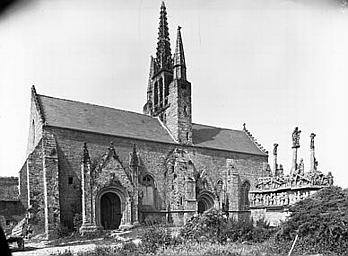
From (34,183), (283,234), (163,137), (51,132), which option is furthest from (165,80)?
(283,234)

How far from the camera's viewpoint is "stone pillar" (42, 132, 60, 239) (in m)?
20.0

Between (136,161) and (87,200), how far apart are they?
4.70m

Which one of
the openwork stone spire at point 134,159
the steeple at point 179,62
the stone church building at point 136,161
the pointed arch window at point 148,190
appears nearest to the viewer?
the stone church building at point 136,161

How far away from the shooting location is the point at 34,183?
67.2 ft

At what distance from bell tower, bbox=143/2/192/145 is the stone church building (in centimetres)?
9

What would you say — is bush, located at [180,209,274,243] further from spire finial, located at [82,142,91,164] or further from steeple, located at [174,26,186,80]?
steeple, located at [174,26,186,80]

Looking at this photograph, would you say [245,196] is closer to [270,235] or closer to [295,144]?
[295,144]

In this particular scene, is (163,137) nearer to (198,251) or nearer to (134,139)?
(134,139)

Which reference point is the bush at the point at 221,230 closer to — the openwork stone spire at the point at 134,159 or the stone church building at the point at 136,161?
the stone church building at the point at 136,161

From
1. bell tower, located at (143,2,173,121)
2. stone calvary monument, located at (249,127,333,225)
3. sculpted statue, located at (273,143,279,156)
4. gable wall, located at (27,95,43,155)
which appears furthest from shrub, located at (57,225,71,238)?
sculpted statue, located at (273,143,279,156)

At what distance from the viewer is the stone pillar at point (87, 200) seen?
798 inches

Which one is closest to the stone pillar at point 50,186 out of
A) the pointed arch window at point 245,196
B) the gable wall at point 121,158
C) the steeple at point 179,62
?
the gable wall at point 121,158

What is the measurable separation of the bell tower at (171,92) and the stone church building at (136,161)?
9cm

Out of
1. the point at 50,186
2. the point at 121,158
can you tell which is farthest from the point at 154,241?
the point at 121,158
